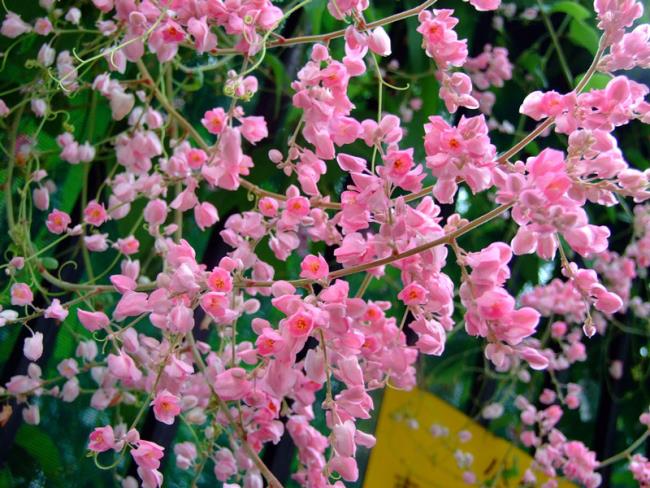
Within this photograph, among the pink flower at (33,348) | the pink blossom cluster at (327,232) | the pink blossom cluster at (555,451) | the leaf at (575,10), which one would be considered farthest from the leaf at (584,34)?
the pink flower at (33,348)

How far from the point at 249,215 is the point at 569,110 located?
0.32m

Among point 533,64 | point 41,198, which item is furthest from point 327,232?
point 533,64

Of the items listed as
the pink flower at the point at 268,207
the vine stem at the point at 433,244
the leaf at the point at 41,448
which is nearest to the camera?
the vine stem at the point at 433,244

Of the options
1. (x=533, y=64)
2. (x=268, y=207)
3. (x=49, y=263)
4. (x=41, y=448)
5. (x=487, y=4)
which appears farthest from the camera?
(x=533, y=64)

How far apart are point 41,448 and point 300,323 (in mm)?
647

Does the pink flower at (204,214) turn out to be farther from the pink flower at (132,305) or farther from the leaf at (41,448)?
the leaf at (41,448)

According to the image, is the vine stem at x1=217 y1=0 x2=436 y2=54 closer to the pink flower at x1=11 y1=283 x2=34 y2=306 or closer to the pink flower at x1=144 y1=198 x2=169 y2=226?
the pink flower at x1=144 y1=198 x2=169 y2=226

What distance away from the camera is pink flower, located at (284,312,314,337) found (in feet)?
1.70

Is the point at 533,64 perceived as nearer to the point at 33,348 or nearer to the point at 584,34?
the point at 584,34

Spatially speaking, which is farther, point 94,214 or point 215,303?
point 94,214

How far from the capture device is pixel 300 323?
520 mm

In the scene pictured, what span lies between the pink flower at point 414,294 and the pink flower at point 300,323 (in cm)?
9

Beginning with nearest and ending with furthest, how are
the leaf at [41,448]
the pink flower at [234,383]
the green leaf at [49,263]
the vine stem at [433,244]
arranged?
the vine stem at [433,244]
the pink flower at [234,383]
the green leaf at [49,263]
the leaf at [41,448]

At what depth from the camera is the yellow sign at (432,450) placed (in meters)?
1.33
